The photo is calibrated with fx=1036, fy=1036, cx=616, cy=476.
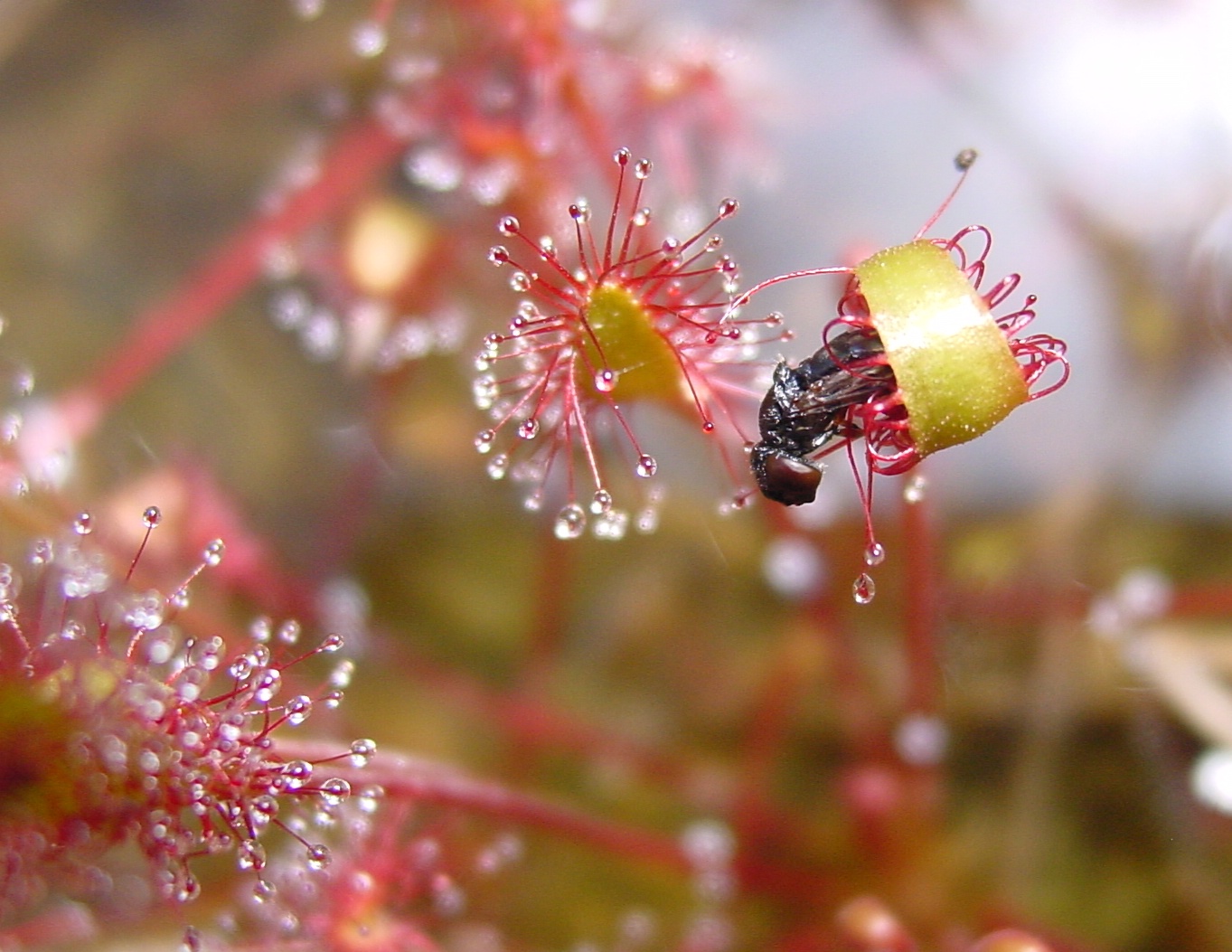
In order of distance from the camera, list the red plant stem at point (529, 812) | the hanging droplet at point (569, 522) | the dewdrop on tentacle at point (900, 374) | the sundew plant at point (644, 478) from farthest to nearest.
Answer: the sundew plant at point (644, 478), the red plant stem at point (529, 812), the hanging droplet at point (569, 522), the dewdrop on tentacle at point (900, 374)

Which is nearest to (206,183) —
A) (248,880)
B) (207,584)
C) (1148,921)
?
(207,584)

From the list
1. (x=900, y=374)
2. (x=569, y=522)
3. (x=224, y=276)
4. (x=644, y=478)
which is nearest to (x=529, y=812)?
(x=644, y=478)

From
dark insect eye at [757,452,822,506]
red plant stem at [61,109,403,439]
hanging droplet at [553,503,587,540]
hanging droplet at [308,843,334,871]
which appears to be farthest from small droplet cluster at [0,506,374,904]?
red plant stem at [61,109,403,439]

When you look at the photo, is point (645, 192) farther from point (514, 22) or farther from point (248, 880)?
point (248, 880)

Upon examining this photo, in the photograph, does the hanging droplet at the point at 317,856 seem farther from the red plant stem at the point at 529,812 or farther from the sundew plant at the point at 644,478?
the sundew plant at the point at 644,478

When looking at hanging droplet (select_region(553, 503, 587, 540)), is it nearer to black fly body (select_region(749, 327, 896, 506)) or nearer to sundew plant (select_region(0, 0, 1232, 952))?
black fly body (select_region(749, 327, 896, 506))

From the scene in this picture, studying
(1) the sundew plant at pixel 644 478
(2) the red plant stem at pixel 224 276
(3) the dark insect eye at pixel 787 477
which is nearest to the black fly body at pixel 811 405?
(3) the dark insect eye at pixel 787 477

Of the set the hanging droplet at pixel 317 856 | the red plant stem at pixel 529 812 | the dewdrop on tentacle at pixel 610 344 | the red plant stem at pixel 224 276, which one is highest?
the red plant stem at pixel 224 276
